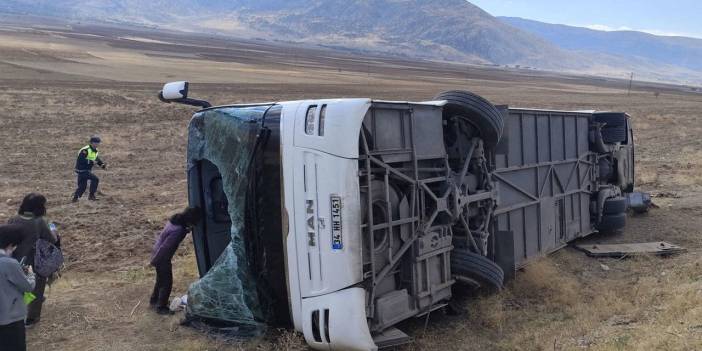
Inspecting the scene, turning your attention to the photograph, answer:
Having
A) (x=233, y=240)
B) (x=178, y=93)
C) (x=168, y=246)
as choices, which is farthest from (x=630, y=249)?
(x=178, y=93)

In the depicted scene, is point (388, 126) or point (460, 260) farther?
point (460, 260)

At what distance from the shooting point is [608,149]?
9867 millimetres

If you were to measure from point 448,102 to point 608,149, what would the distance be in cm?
476

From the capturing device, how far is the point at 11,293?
4656 mm

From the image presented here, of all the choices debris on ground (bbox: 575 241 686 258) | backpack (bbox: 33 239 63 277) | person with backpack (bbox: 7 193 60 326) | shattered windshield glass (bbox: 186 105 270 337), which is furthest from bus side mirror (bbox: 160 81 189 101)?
debris on ground (bbox: 575 241 686 258)

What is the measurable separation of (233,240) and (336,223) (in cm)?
106

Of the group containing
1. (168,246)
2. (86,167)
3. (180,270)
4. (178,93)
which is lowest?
(180,270)

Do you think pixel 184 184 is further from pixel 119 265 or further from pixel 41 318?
pixel 41 318

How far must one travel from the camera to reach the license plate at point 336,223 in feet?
15.9

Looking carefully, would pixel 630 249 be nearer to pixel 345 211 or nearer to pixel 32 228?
pixel 345 211

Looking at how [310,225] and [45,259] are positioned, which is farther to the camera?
[45,259]

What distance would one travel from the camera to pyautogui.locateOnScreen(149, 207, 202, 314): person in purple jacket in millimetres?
6160

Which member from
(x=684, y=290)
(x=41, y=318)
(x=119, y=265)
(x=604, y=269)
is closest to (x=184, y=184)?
(x=119, y=265)

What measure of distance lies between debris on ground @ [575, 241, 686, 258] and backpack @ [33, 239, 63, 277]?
6510 millimetres
